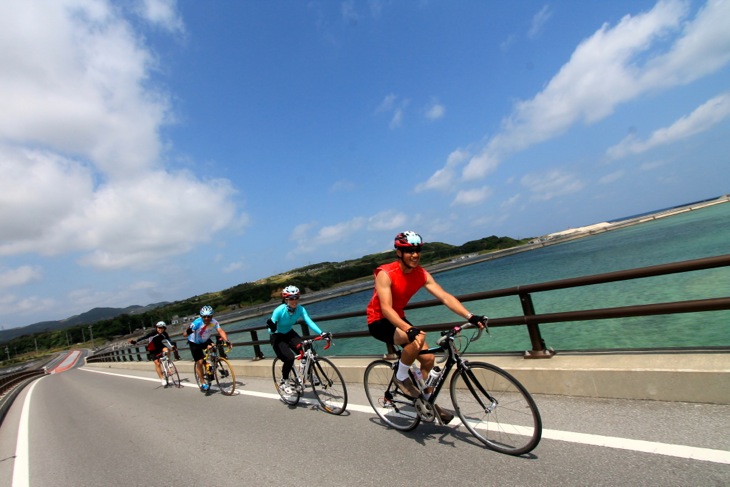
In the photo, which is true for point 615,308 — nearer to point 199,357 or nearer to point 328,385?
point 328,385

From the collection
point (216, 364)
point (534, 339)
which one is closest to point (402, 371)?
point (534, 339)

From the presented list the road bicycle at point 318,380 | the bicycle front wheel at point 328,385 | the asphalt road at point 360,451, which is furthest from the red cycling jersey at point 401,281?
the bicycle front wheel at point 328,385

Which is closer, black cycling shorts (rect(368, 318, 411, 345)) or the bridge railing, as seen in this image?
the bridge railing

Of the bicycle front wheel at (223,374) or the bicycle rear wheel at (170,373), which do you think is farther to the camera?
the bicycle rear wheel at (170,373)

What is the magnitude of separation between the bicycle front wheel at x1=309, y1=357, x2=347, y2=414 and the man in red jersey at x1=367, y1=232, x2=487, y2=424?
5.00 feet

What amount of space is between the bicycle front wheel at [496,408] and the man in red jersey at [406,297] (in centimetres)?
33

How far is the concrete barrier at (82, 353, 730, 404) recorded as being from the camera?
3.41m

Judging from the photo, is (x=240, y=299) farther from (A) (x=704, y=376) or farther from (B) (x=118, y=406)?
(A) (x=704, y=376)

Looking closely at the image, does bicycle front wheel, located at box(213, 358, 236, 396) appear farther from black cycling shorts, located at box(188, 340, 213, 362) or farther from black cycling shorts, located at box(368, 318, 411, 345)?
black cycling shorts, located at box(368, 318, 411, 345)

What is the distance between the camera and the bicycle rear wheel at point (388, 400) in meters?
4.42

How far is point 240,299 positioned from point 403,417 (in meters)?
145

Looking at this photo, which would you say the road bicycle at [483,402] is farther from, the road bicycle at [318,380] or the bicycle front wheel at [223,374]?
the bicycle front wheel at [223,374]

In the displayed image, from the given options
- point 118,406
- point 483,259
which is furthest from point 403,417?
point 483,259

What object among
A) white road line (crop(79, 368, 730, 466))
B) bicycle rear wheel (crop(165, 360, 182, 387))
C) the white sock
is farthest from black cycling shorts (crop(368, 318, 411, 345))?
bicycle rear wheel (crop(165, 360, 182, 387))
